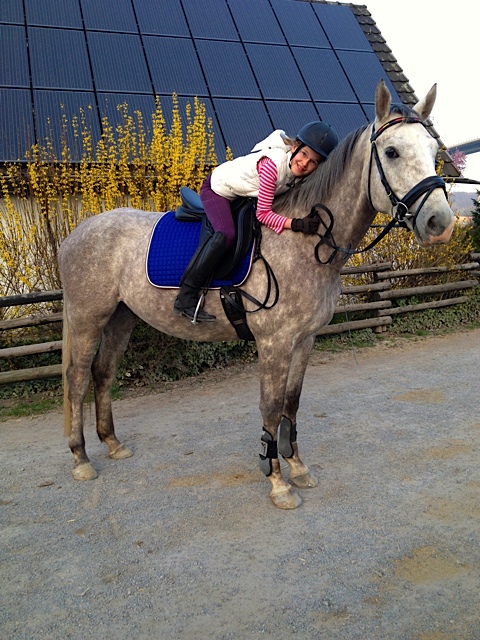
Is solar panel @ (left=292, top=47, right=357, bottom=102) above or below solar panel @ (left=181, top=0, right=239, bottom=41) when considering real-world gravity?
below

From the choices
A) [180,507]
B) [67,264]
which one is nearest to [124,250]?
[67,264]

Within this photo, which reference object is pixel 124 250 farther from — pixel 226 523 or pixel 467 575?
pixel 467 575

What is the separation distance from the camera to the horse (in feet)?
8.96

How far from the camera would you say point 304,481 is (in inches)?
140

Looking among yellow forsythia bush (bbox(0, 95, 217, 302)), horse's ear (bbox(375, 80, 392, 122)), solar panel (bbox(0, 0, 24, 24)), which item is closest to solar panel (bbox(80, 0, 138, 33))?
solar panel (bbox(0, 0, 24, 24))

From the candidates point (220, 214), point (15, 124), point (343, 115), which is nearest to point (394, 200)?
point (220, 214)

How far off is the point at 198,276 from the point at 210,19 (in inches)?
372

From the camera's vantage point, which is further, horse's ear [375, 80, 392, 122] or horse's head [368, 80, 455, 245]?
horse's ear [375, 80, 392, 122]

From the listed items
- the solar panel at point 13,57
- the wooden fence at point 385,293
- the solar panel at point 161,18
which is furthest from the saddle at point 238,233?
the solar panel at point 161,18

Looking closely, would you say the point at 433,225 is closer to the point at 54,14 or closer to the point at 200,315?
the point at 200,315

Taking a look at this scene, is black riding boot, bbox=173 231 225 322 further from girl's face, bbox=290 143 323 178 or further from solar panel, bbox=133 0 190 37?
solar panel, bbox=133 0 190 37

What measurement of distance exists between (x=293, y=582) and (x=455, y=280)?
7.91 meters

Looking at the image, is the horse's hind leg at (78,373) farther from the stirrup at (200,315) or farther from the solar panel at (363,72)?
Result: the solar panel at (363,72)

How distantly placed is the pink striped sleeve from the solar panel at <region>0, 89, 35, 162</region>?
16.7ft
